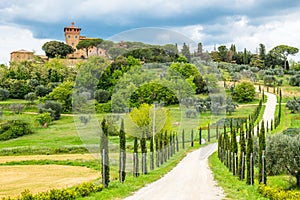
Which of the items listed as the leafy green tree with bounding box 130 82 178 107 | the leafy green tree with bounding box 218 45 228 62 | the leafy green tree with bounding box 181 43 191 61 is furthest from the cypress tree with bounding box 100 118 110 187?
the leafy green tree with bounding box 218 45 228 62

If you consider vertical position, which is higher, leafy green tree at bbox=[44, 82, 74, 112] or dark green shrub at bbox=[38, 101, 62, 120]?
leafy green tree at bbox=[44, 82, 74, 112]

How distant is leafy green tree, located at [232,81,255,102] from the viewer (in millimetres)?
88688

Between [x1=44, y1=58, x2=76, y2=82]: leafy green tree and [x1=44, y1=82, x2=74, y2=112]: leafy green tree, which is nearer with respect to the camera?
[x1=44, y1=82, x2=74, y2=112]: leafy green tree

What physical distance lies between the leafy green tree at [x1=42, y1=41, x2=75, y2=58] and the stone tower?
2361 millimetres

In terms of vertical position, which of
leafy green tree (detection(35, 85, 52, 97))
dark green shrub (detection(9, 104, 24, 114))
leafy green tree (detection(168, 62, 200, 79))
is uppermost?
leafy green tree (detection(168, 62, 200, 79))

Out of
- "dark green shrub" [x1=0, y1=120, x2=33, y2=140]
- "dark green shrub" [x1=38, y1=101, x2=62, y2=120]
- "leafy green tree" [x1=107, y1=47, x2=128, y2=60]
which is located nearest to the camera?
"leafy green tree" [x1=107, y1=47, x2=128, y2=60]

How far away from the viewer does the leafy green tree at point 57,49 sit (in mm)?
118250

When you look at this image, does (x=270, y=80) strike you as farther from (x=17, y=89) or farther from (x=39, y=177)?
(x=39, y=177)

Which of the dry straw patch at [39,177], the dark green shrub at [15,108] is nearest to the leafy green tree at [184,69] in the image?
the dry straw patch at [39,177]

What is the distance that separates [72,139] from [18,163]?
67.7 ft

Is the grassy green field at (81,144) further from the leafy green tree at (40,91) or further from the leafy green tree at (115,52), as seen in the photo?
the leafy green tree at (40,91)

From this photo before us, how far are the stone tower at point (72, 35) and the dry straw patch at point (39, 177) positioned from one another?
291 ft

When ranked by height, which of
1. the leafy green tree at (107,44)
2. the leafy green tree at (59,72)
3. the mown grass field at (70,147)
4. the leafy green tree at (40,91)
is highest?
the leafy green tree at (59,72)

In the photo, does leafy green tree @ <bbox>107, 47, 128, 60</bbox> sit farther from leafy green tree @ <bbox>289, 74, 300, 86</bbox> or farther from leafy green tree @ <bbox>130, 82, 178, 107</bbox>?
leafy green tree @ <bbox>289, 74, 300, 86</bbox>
